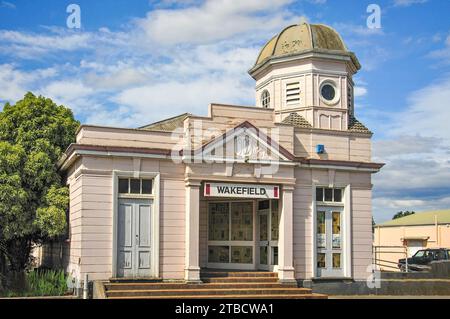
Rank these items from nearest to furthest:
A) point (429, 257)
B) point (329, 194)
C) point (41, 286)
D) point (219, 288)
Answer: point (219, 288), point (41, 286), point (329, 194), point (429, 257)

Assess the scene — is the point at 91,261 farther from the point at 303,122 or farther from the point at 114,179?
the point at 303,122

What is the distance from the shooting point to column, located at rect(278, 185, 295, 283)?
19750 mm

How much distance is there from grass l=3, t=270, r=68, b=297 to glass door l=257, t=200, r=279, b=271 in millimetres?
6312

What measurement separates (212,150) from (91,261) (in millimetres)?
4752

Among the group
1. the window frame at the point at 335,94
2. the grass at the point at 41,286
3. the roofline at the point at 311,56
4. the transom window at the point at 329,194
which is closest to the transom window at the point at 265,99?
the roofline at the point at 311,56

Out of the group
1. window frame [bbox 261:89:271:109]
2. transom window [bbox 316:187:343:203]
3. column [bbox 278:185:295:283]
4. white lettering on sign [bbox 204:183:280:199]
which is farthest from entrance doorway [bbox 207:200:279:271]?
window frame [bbox 261:89:271:109]

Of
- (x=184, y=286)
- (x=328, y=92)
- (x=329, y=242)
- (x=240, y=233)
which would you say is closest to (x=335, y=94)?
(x=328, y=92)

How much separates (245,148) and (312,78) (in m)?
4.67

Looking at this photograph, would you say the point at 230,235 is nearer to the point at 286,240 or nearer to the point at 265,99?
the point at 286,240

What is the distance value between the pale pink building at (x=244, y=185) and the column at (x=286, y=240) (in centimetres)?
3

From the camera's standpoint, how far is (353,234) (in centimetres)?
2122

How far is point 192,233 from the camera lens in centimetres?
1888

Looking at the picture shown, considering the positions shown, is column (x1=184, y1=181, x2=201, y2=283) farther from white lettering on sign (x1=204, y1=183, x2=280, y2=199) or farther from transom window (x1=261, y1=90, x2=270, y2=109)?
transom window (x1=261, y1=90, x2=270, y2=109)
